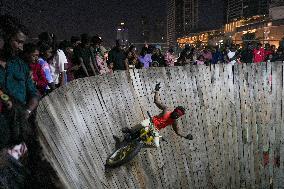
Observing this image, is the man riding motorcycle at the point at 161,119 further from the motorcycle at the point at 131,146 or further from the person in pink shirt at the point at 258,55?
the person in pink shirt at the point at 258,55

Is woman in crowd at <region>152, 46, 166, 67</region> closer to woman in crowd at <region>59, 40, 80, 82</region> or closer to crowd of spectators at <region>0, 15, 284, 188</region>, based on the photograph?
crowd of spectators at <region>0, 15, 284, 188</region>

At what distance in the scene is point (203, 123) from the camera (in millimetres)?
8805

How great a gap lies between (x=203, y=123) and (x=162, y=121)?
1784 millimetres

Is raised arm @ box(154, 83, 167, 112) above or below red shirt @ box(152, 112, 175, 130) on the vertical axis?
above

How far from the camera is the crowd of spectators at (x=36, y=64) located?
8.70ft

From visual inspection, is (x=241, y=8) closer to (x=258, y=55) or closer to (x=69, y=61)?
(x=258, y=55)

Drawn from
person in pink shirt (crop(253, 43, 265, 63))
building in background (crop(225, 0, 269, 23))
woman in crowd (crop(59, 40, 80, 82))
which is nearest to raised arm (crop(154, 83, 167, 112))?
woman in crowd (crop(59, 40, 80, 82))

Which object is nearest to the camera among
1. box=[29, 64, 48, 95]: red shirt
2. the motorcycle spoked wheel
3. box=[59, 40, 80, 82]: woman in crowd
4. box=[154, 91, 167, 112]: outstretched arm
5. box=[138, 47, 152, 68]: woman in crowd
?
box=[29, 64, 48, 95]: red shirt

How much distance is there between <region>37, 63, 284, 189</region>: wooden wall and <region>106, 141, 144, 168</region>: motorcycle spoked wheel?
146mm

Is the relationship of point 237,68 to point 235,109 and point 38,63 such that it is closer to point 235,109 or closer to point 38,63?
point 235,109

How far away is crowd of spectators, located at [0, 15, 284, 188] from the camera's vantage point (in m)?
2.65

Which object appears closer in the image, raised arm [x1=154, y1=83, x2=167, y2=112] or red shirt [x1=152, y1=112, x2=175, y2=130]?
red shirt [x1=152, y1=112, x2=175, y2=130]

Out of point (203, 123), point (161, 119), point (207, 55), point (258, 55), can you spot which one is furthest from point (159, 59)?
point (161, 119)

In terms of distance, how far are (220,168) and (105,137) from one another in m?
4.41
